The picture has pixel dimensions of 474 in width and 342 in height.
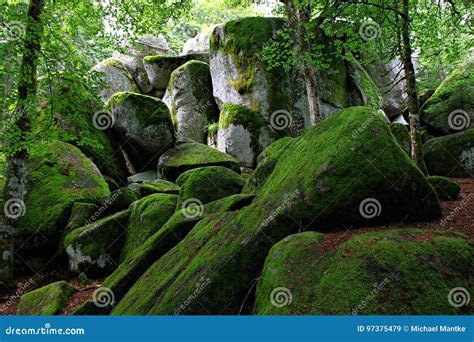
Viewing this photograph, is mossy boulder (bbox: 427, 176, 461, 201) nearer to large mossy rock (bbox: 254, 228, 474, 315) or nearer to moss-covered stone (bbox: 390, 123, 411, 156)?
large mossy rock (bbox: 254, 228, 474, 315)

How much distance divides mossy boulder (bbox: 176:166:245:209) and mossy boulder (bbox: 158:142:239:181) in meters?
4.07

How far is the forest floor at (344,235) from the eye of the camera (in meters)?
5.65

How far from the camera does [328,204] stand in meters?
5.87

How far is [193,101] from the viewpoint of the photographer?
20.9m

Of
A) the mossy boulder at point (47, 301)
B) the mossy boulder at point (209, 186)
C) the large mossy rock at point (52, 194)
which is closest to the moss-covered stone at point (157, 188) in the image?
the large mossy rock at point (52, 194)

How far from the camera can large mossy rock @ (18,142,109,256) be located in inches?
448

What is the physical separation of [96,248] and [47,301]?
2165 mm

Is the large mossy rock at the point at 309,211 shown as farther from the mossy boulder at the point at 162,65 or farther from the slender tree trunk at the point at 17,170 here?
the mossy boulder at the point at 162,65

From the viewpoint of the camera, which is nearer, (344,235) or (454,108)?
(344,235)

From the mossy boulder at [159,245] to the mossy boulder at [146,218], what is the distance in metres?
1.47

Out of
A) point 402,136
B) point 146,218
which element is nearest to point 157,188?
point 146,218

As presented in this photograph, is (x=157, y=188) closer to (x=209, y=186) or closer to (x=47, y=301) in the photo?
(x=209, y=186)

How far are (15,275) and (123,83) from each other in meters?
15.7

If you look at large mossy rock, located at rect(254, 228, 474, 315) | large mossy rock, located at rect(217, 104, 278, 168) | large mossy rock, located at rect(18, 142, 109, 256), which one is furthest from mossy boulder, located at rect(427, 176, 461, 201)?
large mossy rock, located at rect(18, 142, 109, 256)
